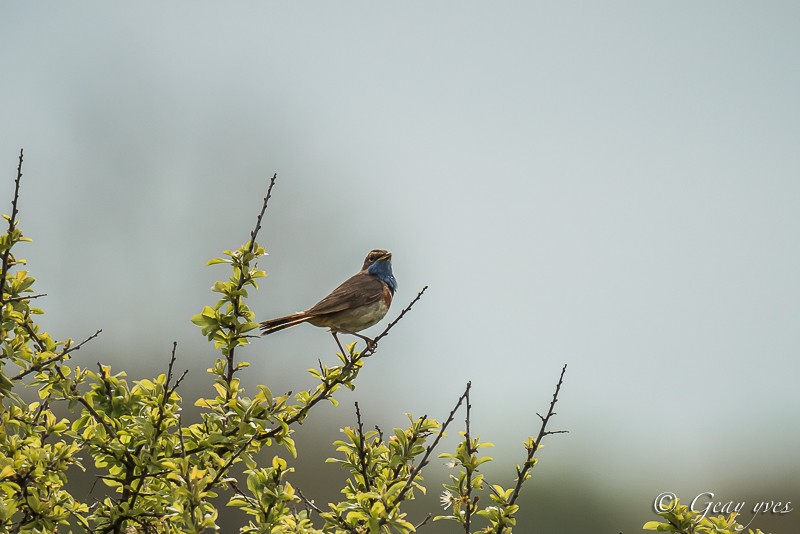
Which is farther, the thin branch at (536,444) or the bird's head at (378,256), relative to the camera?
the bird's head at (378,256)

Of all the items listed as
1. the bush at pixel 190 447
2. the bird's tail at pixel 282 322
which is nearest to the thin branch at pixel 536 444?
the bush at pixel 190 447

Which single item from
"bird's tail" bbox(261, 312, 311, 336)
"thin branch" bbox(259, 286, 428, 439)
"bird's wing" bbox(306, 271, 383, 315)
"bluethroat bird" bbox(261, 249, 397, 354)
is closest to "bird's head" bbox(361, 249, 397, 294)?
"bluethroat bird" bbox(261, 249, 397, 354)

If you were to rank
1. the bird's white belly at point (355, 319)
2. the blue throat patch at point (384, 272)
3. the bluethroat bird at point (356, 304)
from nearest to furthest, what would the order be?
the bluethroat bird at point (356, 304) → the bird's white belly at point (355, 319) → the blue throat patch at point (384, 272)

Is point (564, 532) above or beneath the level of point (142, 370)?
beneath

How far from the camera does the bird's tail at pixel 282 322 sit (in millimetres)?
6593

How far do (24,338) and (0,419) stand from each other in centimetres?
49

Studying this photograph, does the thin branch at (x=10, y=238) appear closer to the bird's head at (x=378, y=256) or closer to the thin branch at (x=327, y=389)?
the thin branch at (x=327, y=389)

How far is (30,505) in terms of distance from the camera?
4270mm

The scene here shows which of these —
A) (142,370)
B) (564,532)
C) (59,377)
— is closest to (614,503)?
(564,532)

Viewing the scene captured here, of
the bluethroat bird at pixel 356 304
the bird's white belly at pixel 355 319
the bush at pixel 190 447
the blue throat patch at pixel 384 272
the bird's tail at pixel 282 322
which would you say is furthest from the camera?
the blue throat patch at pixel 384 272

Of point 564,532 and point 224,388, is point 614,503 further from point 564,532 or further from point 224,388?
point 224,388

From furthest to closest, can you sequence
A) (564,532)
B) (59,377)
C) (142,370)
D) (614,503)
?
(142,370)
(614,503)
(564,532)
(59,377)

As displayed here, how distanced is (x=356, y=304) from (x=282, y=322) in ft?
4.11

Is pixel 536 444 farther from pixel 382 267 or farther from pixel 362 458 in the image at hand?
pixel 382 267
